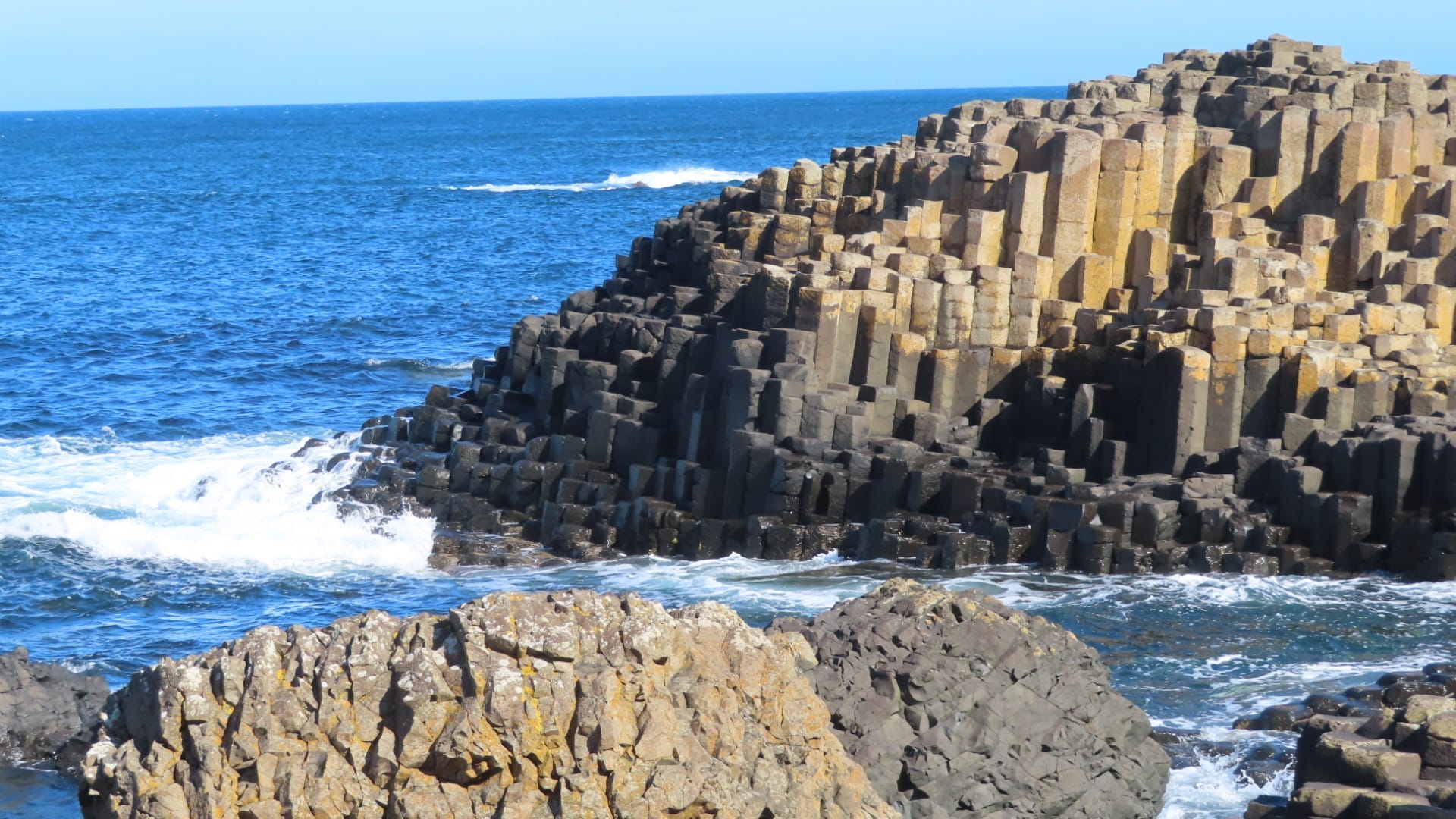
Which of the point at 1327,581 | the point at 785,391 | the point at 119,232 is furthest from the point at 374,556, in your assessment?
the point at 119,232

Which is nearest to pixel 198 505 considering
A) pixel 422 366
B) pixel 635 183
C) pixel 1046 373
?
pixel 422 366

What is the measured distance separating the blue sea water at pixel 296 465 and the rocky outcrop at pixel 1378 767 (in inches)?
28.8

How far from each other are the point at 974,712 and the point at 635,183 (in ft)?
256

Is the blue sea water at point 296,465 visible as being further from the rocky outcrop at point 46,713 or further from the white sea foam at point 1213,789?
the rocky outcrop at point 46,713

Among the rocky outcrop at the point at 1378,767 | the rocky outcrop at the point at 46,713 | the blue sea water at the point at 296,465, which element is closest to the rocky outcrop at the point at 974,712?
the blue sea water at the point at 296,465

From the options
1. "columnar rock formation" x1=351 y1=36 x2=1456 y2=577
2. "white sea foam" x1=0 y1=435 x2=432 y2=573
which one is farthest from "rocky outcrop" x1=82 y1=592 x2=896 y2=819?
"white sea foam" x1=0 y1=435 x2=432 y2=573

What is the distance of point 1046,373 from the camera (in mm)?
21906

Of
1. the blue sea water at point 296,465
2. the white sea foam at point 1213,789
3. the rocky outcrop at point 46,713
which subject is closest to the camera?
the white sea foam at point 1213,789

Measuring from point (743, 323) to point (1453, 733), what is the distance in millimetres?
13344

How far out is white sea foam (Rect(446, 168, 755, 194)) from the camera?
8494 cm

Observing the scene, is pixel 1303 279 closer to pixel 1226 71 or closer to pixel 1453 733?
pixel 1226 71

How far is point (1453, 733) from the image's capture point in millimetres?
10875

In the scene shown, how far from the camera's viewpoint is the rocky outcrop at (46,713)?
44.2 ft

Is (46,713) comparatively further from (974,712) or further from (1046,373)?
(1046,373)
